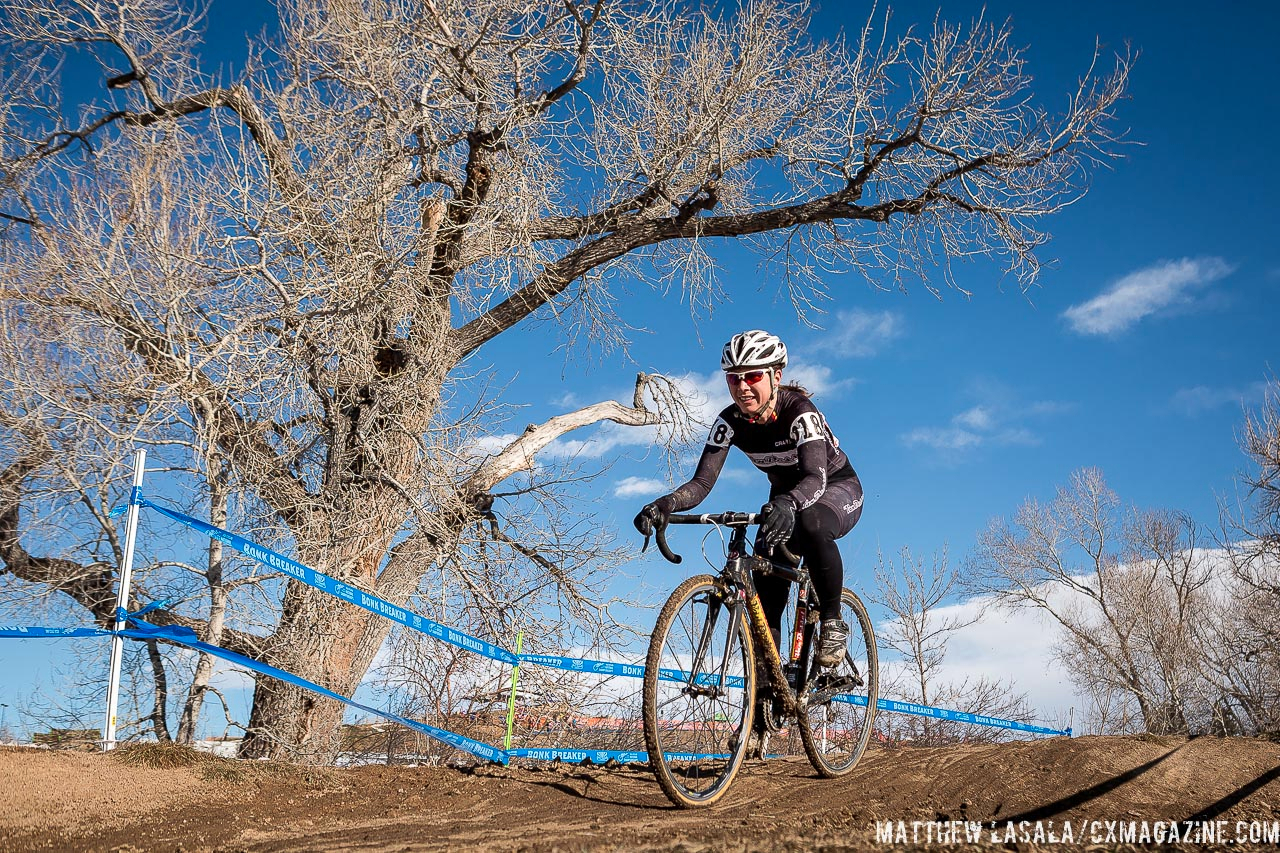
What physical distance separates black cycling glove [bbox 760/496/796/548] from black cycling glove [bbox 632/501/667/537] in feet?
1.61

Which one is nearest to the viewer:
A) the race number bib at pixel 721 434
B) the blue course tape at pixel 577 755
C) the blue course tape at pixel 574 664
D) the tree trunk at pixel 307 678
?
the race number bib at pixel 721 434

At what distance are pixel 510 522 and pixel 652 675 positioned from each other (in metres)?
5.35

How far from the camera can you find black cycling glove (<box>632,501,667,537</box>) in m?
4.26

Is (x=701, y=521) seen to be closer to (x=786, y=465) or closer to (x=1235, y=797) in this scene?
(x=786, y=465)

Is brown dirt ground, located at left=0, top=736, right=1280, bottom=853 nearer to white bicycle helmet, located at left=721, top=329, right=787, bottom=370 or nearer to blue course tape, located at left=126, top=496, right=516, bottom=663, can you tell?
blue course tape, located at left=126, top=496, right=516, bottom=663

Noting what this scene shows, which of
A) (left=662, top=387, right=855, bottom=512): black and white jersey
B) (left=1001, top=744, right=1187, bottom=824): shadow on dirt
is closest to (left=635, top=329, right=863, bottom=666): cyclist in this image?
(left=662, top=387, right=855, bottom=512): black and white jersey

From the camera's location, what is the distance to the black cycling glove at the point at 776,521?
4243 mm

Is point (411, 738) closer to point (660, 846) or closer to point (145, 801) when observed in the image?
point (145, 801)

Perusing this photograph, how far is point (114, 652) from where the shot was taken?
4891 millimetres

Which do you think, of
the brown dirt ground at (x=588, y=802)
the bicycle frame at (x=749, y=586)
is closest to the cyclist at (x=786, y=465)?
the bicycle frame at (x=749, y=586)

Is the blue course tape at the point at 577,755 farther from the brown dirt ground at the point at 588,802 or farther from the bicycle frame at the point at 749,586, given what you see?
the bicycle frame at the point at 749,586

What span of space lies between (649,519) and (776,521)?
0.61 m

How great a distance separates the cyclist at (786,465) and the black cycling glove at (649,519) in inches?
4.6

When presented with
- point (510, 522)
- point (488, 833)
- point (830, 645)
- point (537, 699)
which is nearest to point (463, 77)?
point (510, 522)
